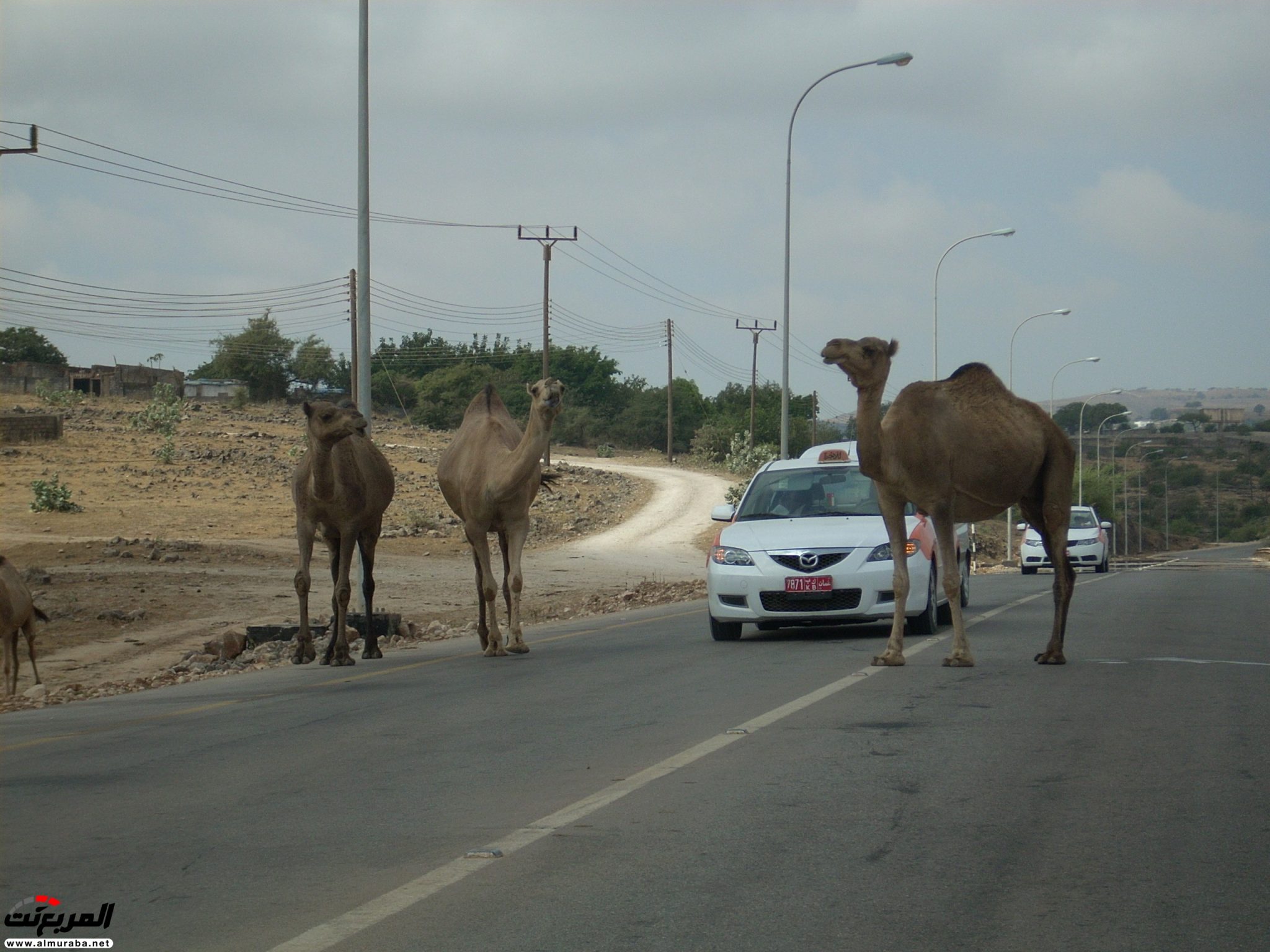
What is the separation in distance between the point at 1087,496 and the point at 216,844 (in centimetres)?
9778

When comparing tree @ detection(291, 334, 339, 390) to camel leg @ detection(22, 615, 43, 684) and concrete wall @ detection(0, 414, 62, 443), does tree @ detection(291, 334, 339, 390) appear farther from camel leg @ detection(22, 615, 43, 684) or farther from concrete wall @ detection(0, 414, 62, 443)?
camel leg @ detection(22, 615, 43, 684)

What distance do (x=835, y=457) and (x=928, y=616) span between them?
2.39m

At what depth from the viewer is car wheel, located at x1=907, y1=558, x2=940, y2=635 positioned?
14703mm

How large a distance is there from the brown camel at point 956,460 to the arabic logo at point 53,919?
761cm

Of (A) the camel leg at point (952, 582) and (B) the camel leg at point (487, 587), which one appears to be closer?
(A) the camel leg at point (952, 582)

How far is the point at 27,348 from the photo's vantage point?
9556 centimetres

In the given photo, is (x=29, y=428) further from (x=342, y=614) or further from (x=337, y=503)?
(x=342, y=614)

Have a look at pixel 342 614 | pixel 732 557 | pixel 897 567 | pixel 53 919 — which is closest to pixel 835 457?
pixel 732 557

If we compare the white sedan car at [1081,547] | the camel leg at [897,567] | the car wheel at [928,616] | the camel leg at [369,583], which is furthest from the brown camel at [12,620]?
the white sedan car at [1081,547]

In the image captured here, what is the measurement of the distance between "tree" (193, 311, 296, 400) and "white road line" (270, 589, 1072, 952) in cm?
7926

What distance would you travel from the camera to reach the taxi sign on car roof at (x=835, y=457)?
16.2 m

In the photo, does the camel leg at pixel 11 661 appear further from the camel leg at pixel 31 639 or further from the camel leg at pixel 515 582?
A: the camel leg at pixel 515 582

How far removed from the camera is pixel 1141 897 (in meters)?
5.26

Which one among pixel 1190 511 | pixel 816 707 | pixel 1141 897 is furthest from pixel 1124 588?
pixel 1190 511
